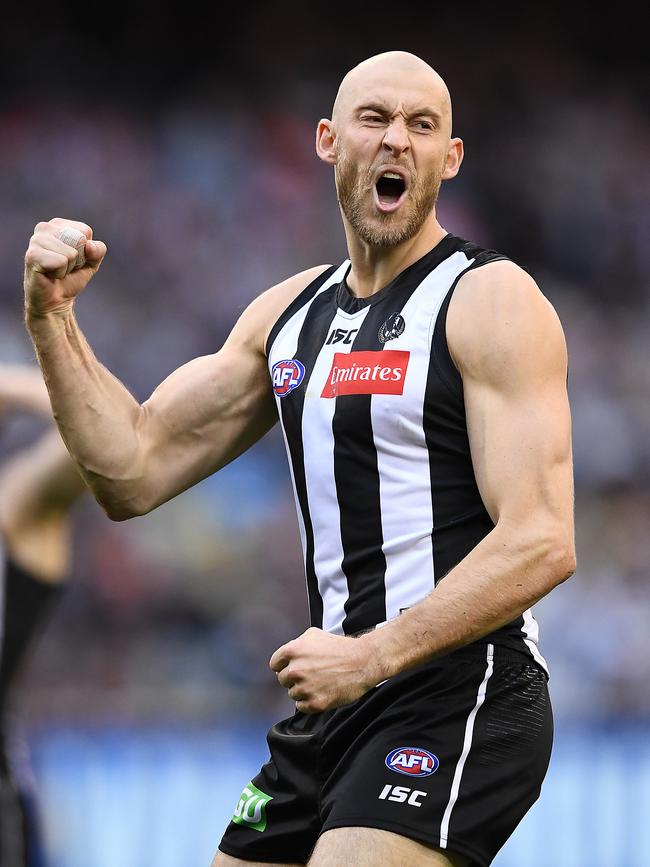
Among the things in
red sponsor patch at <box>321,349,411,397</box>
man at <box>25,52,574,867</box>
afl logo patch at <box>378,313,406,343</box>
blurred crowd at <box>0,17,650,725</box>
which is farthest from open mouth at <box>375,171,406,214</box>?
blurred crowd at <box>0,17,650,725</box>

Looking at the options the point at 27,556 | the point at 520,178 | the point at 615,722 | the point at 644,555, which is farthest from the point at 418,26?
the point at 27,556

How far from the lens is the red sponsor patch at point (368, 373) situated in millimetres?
3162

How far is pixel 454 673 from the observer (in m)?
3.03

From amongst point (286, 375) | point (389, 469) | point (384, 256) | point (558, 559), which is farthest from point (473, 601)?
point (384, 256)

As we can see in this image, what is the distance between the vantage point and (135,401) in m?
3.59

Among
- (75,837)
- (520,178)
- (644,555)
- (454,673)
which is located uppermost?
(520,178)

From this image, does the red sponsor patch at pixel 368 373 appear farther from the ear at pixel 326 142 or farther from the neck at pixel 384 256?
the ear at pixel 326 142

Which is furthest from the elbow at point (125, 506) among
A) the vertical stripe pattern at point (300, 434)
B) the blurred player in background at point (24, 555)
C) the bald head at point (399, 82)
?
the blurred player in background at point (24, 555)

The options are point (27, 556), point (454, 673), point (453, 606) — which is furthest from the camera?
point (27, 556)

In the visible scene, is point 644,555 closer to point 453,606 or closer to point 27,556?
point 27,556

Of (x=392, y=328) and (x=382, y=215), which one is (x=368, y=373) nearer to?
(x=392, y=328)

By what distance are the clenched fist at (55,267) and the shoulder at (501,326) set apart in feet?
2.83

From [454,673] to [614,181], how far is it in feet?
29.2

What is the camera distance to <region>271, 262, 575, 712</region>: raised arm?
9.04 ft
